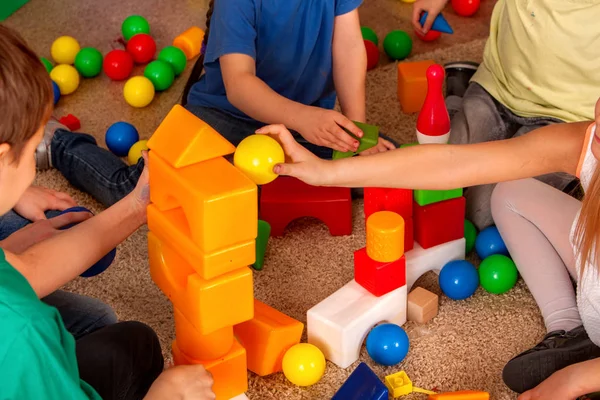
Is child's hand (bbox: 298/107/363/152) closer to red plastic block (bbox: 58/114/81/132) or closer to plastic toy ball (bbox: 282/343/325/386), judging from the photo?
plastic toy ball (bbox: 282/343/325/386)

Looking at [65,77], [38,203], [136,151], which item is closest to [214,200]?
[38,203]

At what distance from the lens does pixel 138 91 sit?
1671mm

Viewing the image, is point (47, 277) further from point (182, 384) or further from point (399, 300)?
point (399, 300)

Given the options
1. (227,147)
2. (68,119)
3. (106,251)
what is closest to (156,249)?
(106,251)

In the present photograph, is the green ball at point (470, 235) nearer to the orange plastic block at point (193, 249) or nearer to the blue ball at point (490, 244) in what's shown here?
the blue ball at point (490, 244)

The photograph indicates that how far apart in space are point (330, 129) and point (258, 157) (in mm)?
231

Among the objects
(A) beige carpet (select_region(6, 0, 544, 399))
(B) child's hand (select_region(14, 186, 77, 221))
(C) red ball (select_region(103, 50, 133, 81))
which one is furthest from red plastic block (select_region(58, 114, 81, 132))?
(B) child's hand (select_region(14, 186, 77, 221))

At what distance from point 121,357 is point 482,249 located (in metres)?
0.63

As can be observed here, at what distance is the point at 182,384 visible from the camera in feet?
3.03

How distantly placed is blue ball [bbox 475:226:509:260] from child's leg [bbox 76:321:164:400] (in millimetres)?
559

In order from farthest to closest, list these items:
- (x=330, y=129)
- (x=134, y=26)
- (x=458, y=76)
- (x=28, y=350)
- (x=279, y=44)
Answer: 1. (x=134, y=26)
2. (x=458, y=76)
3. (x=279, y=44)
4. (x=330, y=129)
5. (x=28, y=350)

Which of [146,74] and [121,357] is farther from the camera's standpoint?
[146,74]

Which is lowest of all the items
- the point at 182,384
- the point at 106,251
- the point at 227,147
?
the point at 182,384

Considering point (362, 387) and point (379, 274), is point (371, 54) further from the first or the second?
point (362, 387)
